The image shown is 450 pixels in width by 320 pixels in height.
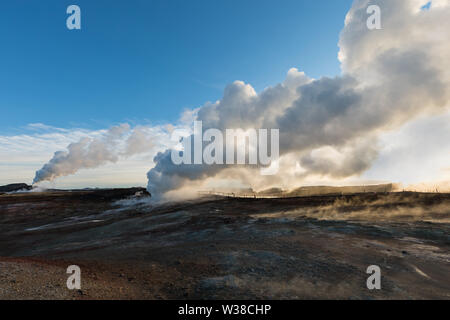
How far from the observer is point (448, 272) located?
9516 mm

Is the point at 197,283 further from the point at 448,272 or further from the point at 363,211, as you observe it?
the point at 363,211

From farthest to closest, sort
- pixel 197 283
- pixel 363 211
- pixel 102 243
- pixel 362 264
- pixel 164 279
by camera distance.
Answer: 1. pixel 363 211
2. pixel 102 243
3. pixel 362 264
4. pixel 164 279
5. pixel 197 283

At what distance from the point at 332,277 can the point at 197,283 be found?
5.30 meters

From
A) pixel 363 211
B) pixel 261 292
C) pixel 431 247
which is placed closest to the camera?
pixel 261 292

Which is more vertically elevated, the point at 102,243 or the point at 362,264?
the point at 362,264

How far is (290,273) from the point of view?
31.0 ft

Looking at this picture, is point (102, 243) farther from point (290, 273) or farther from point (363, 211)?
point (363, 211)

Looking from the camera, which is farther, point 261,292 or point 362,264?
point 362,264
